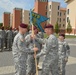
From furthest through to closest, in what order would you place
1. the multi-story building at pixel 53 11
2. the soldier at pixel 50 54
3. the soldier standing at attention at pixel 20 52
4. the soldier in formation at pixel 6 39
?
the multi-story building at pixel 53 11, the soldier in formation at pixel 6 39, the soldier standing at attention at pixel 20 52, the soldier at pixel 50 54

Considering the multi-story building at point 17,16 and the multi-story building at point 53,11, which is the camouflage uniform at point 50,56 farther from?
the multi-story building at point 17,16

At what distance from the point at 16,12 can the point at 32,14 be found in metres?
126

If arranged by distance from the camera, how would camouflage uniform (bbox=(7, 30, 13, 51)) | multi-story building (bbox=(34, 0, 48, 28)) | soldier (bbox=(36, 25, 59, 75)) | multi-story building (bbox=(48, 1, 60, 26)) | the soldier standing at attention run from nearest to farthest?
soldier (bbox=(36, 25, 59, 75)) → the soldier standing at attention → camouflage uniform (bbox=(7, 30, 13, 51)) → multi-story building (bbox=(34, 0, 48, 28)) → multi-story building (bbox=(48, 1, 60, 26))

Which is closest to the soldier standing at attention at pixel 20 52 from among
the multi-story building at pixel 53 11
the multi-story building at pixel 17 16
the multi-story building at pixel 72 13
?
the multi-story building at pixel 72 13

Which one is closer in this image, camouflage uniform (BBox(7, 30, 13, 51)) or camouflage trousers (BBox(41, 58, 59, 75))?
camouflage trousers (BBox(41, 58, 59, 75))

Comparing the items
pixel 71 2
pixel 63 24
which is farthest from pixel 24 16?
pixel 71 2

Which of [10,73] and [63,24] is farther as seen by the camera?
[63,24]

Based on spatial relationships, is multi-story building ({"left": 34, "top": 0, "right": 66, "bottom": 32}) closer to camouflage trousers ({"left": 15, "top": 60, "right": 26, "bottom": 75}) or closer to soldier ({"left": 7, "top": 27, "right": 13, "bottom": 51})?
soldier ({"left": 7, "top": 27, "right": 13, "bottom": 51})

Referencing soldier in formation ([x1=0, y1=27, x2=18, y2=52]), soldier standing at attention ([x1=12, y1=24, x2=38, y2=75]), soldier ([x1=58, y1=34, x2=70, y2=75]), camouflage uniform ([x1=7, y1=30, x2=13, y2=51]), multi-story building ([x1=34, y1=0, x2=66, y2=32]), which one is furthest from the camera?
multi-story building ([x1=34, y1=0, x2=66, y2=32])

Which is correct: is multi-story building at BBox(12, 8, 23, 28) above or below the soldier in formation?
above

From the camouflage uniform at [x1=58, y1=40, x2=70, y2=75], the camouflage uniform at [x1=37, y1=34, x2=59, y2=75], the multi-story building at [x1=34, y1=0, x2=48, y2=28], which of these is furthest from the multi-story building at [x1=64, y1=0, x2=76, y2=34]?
the camouflage uniform at [x1=37, y1=34, x2=59, y2=75]

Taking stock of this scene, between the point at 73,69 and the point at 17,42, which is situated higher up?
the point at 17,42

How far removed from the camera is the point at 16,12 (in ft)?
436

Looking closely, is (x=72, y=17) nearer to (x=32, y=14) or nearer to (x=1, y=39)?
(x=1, y=39)
